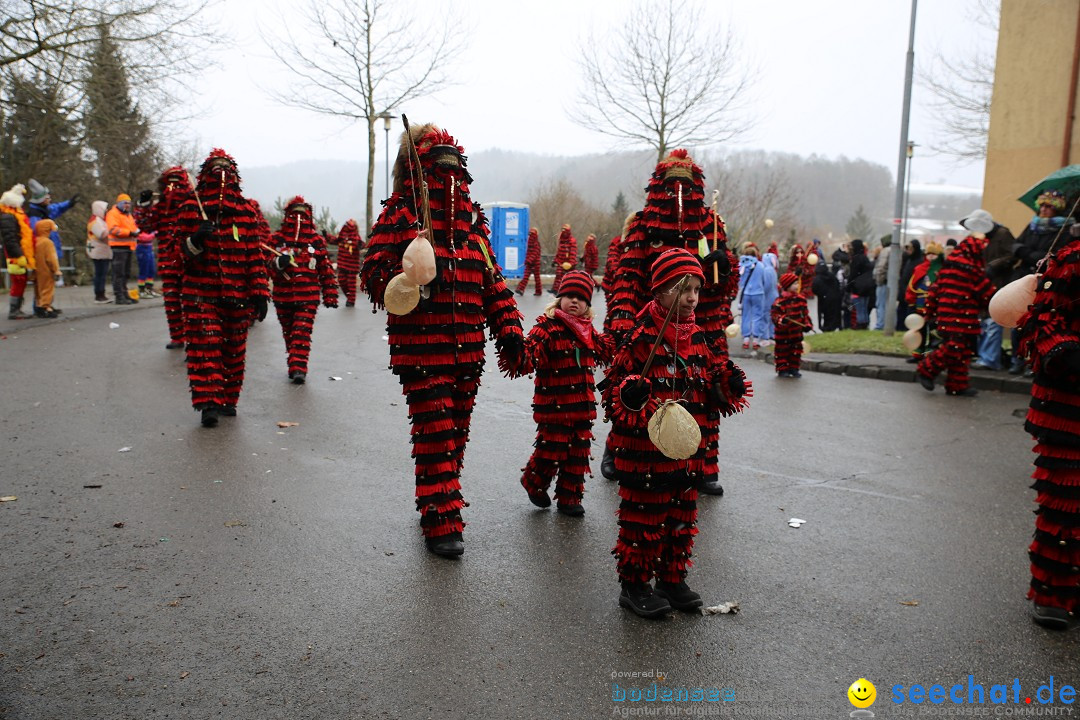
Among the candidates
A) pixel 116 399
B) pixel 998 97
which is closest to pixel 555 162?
pixel 998 97

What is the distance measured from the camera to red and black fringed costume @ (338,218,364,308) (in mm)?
22109

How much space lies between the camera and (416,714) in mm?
3094

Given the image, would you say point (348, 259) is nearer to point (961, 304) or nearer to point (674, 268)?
point (961, 304)

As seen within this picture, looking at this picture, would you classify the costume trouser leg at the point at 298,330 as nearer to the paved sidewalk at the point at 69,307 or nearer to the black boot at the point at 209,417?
the black boot at the point at 209,417

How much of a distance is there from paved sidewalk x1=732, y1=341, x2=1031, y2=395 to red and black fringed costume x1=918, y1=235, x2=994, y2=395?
777 millimetres

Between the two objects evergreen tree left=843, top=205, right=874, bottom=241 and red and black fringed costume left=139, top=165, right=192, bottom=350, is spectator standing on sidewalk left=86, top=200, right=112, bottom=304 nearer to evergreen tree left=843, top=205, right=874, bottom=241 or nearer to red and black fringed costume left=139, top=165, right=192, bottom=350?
red and black fringed costume left=139, top=165, right=192, bottom=350

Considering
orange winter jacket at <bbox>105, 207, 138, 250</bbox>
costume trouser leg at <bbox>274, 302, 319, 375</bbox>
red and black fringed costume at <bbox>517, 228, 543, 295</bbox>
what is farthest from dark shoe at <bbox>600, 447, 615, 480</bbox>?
red and black fringed costume at <bbox>517, 228, 543, 295</bbox>

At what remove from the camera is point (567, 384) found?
537cm

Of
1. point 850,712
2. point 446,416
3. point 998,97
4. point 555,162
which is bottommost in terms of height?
point 850,712

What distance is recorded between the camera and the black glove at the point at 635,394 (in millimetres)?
3697

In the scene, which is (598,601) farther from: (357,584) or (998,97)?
(998,97)

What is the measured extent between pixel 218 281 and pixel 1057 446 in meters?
6.54

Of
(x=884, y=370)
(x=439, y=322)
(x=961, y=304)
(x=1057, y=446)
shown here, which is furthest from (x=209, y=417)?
(x=884, y=370)

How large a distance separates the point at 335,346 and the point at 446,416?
928 cm
